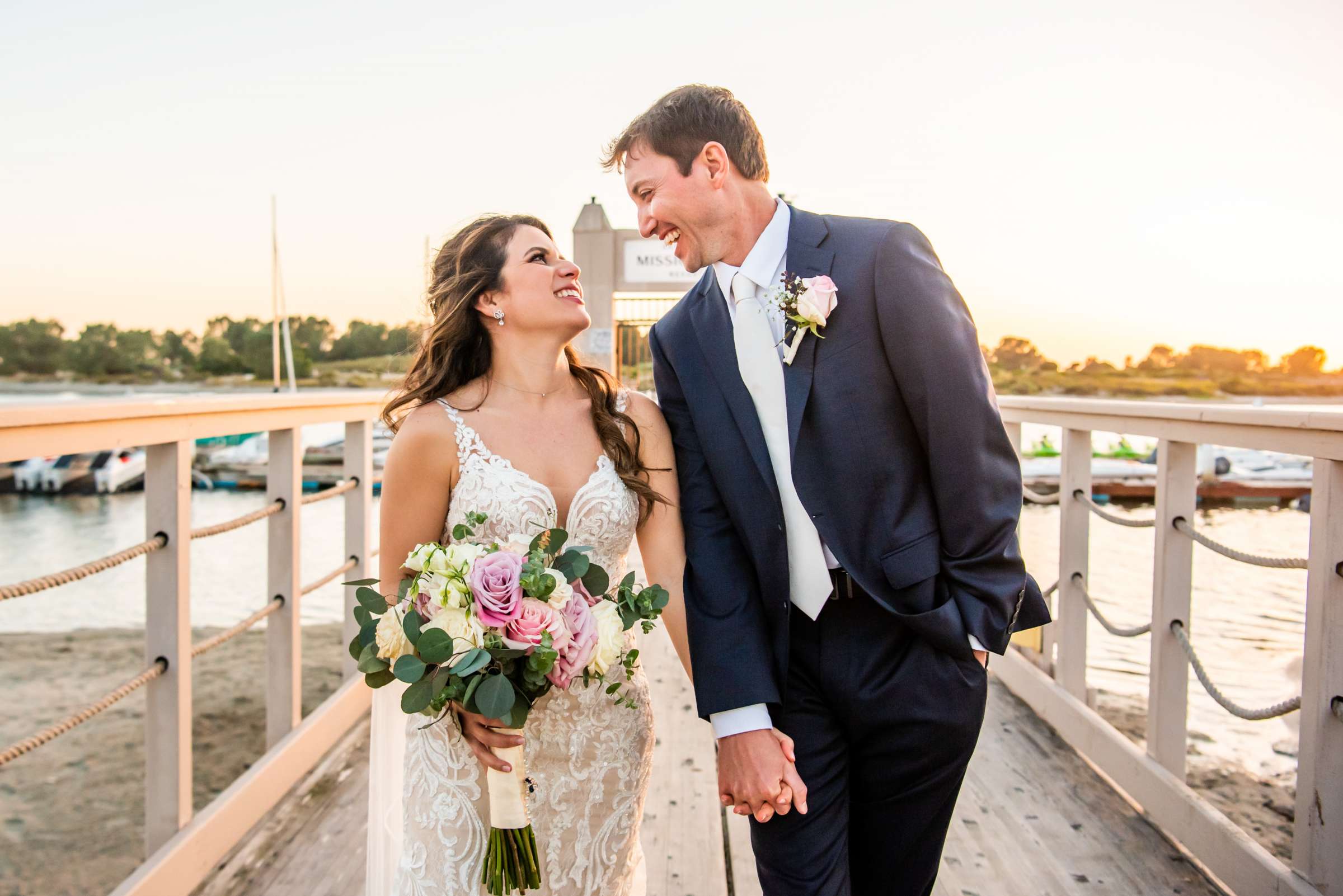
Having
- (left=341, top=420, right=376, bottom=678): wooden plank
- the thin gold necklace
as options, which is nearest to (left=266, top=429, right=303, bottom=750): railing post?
(left=341, top=420, right=376, bottom=678): wooden plank

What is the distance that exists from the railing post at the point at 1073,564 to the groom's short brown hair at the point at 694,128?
1.97 metres

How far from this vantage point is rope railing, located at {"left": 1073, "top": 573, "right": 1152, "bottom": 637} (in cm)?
261

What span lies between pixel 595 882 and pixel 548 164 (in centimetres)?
1167

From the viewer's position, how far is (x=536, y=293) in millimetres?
1959

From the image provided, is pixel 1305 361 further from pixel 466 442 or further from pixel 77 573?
A: pixel 77 573

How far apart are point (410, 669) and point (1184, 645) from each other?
201 centimetres

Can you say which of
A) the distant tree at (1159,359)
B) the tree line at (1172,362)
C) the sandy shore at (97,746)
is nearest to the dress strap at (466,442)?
the sandy shore at (97,746)

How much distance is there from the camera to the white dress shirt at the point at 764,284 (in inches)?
57.8

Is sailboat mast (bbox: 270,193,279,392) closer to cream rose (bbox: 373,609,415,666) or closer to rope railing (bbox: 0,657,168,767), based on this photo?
rope railing (bbox: 0,657,168,767)

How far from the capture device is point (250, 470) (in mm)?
33844

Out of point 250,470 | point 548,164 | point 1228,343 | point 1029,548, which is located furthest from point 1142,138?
point 250,470

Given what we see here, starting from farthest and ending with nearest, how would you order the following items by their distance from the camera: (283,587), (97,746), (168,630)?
1. (97,746)
2. (283,587)
3. (168,630)

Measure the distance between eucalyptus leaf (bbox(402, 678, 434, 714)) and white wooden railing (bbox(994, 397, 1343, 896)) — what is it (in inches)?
64.8

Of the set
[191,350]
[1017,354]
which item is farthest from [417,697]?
[191,350]
